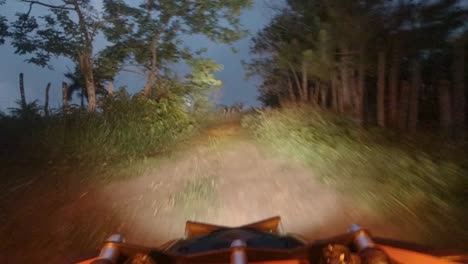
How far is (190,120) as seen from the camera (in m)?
19.4

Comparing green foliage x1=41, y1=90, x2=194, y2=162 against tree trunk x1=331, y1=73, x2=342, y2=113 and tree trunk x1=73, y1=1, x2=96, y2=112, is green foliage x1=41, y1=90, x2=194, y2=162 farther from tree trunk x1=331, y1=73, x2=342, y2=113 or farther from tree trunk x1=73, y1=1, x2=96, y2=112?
tree trunk x1=331, y1=73, x2=342, y2=113

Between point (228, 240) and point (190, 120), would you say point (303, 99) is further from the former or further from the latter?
point (228, 240)

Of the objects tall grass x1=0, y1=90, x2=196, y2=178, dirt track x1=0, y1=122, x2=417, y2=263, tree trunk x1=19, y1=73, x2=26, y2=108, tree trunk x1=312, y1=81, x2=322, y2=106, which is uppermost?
tree trunk x1=19, y1=73, x2=26, y2=108

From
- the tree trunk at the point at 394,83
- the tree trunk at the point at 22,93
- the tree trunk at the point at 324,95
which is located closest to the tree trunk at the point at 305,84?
the tree trunk at the point at 324,95

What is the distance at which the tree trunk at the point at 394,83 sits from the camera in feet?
39.7

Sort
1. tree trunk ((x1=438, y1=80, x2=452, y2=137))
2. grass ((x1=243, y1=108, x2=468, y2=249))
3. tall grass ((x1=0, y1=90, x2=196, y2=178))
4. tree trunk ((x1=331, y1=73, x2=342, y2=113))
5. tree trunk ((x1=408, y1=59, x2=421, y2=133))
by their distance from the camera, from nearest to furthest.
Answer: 1. grass ((x1=243, y1=108, x2=468, y2=249))
2. tree trunk ((x1=438, y1=80, x2=452, y2=137))
3. tree trunk ((x1=408, y1=59, x2=421, y2=133))
4. tall grass ((x1=0, y1=90, x2=196, y2=178))
5. tree trunk ((x1=331, y1=73, x2=342, y2=113))

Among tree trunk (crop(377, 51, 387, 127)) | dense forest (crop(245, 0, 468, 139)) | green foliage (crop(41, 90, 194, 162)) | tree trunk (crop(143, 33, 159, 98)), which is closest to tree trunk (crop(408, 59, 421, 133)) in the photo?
dense forest (crop(245, 0, 468, 139))

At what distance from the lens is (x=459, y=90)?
10312 millimetres

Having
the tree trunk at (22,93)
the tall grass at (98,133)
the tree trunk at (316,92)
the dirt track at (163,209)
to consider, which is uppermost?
the tree trunk at (22,93)

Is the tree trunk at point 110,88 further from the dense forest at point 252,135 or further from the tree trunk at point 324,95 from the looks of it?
the tree trunk at point 324,95

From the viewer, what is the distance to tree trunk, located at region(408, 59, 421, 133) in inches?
454

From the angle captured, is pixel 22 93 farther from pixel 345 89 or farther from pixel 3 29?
pixel 345 89

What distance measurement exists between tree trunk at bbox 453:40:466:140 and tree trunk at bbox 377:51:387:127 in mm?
2046

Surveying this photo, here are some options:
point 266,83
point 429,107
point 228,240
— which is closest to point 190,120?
point 266,83
